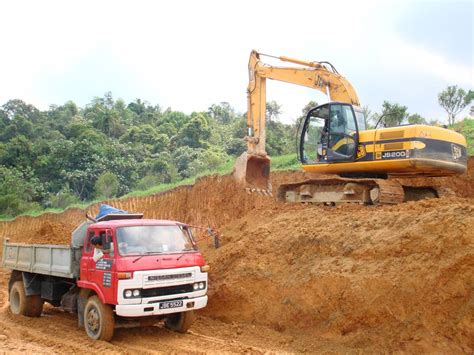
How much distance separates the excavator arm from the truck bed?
6222 mm

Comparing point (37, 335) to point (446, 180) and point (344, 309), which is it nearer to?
point (344, 309)

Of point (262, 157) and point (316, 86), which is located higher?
point (316, 86)

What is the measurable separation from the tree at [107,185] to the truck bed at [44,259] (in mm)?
24557

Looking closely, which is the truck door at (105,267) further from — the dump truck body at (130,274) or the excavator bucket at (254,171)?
the excavator bucket at (254,171)

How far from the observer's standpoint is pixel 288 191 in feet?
47.5

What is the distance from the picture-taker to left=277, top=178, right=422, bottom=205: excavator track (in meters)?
11.8

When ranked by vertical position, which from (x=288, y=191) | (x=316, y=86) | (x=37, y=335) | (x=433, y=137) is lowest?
(x=37, y=335)

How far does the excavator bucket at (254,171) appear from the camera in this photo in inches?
593

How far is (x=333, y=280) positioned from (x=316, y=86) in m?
7.05

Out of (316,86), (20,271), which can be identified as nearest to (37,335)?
(20,271)

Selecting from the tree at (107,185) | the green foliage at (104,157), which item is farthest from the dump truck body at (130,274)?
the tree at (107,185)

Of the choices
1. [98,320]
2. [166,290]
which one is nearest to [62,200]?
[98,320]

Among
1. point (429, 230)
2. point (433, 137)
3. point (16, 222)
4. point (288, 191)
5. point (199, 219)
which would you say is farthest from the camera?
point (16, 222)

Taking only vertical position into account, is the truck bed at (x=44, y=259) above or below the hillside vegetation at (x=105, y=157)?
below
